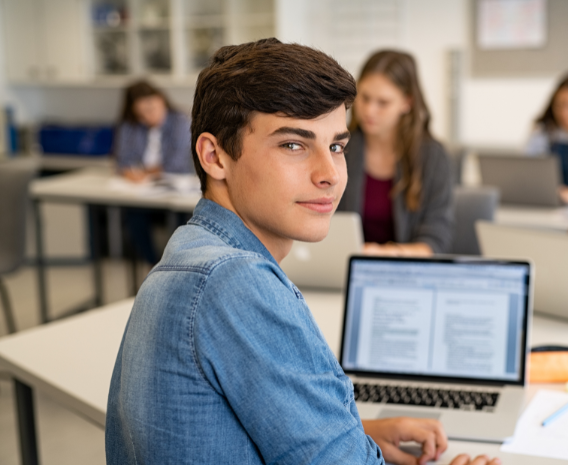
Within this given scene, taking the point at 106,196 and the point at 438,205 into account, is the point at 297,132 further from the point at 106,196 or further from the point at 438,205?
the point at 106,196

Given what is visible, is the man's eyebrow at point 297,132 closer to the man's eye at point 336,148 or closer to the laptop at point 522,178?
the man's eye at point 336,148

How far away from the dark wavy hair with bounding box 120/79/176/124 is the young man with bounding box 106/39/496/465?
3677 mm

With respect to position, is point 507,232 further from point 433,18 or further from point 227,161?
point 433,18

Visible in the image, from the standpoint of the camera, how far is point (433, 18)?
17.1 ft

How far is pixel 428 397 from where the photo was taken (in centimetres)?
121

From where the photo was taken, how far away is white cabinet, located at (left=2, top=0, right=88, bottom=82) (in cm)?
601

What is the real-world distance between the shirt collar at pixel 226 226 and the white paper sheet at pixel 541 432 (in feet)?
1.77

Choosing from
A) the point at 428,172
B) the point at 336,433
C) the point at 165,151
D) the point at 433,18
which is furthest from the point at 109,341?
the point at 433,18

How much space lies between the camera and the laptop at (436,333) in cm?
123

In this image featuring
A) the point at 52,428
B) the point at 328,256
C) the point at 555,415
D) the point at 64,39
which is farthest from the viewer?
the point at 64,39

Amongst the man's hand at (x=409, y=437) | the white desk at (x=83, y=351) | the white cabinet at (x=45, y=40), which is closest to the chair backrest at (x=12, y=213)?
the white desk at (x=83, y=351)

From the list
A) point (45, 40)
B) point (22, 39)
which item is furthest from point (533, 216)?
point (22, 39)

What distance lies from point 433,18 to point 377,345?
4.45m

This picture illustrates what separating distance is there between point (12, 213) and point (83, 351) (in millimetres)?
1851
